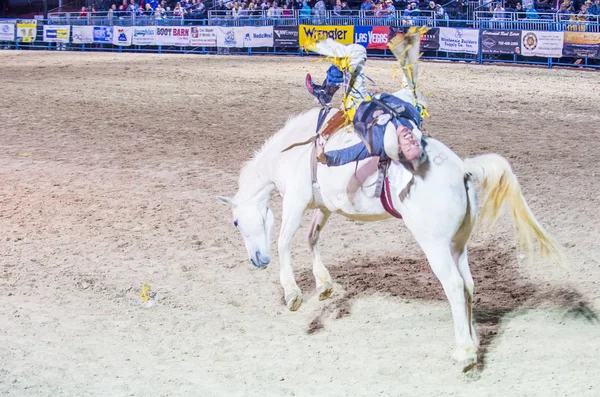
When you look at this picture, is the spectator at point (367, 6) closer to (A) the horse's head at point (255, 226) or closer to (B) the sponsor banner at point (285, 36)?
(B) the sponsor banner at point (285, 36)

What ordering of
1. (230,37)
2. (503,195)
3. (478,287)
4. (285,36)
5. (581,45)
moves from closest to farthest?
(503,195) → (478,287) → (581,45) → (285,36) → (230,37)

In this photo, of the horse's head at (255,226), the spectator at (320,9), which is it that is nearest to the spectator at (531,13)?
the spectator at (320,9)

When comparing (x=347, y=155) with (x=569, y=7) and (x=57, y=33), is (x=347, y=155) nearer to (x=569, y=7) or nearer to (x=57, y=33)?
(x=569, y=7)

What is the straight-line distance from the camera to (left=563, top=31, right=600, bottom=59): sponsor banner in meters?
21.7

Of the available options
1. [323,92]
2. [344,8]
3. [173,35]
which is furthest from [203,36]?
[323,92]

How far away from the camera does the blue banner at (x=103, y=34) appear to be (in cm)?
3095

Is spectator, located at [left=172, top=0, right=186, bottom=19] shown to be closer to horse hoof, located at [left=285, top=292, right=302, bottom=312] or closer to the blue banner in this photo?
the blue banner

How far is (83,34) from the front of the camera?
31281 mm

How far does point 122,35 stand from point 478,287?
26.2 metres

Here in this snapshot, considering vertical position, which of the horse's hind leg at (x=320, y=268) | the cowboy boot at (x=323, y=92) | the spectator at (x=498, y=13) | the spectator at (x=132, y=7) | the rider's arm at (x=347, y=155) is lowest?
Result: the horse's hind leg at (x=320, y=268)

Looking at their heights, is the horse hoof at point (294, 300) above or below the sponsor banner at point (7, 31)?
below

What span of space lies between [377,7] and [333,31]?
170cm

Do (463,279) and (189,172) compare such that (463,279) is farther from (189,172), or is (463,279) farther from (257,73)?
(257,73)

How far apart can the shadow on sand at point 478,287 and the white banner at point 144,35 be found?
24284 mm
